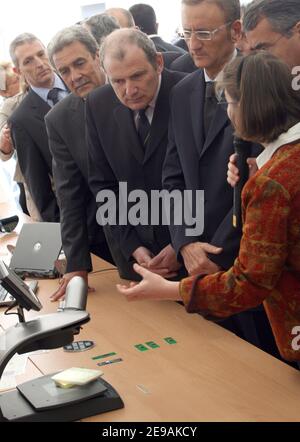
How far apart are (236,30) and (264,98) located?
0.98 metres

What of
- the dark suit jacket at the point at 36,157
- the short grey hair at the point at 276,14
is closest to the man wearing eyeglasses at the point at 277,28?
the short grey hair at the point at 276,14

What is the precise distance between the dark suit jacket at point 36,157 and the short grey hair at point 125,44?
1.36m

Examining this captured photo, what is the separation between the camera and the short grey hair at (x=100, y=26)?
3.80 meters

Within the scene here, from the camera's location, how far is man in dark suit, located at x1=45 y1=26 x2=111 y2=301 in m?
3.05

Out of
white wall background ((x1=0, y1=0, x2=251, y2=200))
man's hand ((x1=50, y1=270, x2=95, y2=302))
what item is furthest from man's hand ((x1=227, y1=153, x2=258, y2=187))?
white wall background ((x1=0, y1=0, x2=251, y2=200))

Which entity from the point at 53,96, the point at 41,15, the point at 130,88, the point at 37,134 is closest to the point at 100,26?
the point at 53,96

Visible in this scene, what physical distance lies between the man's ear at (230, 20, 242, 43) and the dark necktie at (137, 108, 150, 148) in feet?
1.59

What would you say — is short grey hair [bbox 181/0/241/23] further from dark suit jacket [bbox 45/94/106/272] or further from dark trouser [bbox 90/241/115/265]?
dark trouser [bbox 90/241/115/265]

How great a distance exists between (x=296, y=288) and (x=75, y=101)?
1.71m

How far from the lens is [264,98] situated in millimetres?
1688

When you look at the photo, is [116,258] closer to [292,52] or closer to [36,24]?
[292,52]
